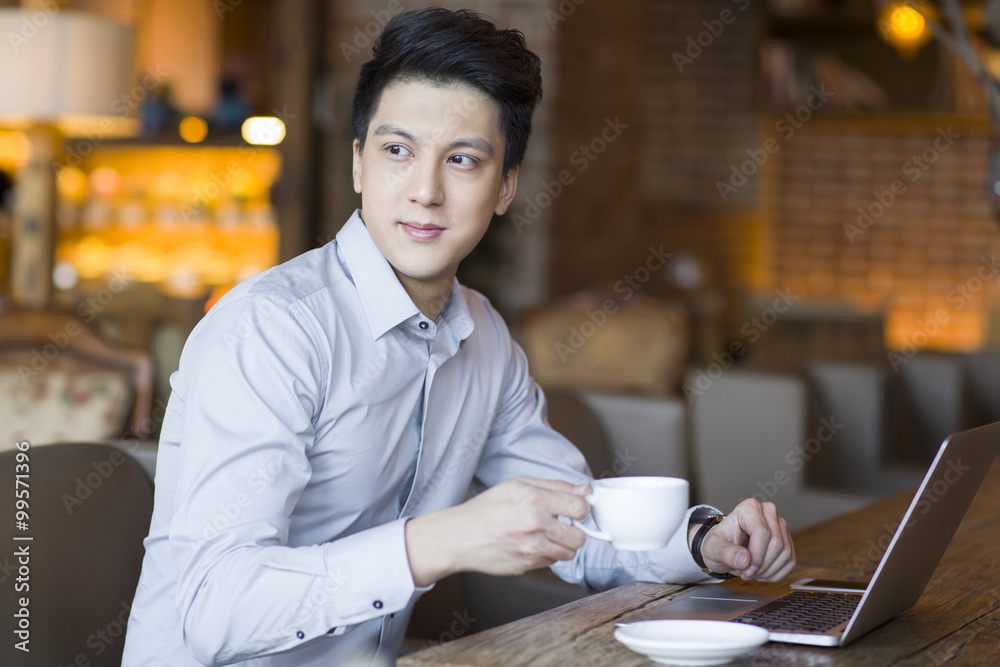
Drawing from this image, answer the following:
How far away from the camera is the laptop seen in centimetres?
103

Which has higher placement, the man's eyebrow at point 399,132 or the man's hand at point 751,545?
the man's eyebrow at point 399,132

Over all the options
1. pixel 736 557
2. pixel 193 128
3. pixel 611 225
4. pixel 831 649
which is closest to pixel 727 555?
pixel 736 557

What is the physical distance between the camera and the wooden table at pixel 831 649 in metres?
0.98

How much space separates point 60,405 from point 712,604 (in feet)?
4.38

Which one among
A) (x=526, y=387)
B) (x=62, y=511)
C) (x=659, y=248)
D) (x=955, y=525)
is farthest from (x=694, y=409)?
(x=659, y=248)

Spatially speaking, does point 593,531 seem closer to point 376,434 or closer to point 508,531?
point 508,531

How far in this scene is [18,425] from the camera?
202cm

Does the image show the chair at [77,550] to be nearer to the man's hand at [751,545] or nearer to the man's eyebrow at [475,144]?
the man's eyebrow at [475,144]

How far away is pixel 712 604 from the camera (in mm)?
1203

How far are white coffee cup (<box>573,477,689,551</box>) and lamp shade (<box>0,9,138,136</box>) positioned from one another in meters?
2.61

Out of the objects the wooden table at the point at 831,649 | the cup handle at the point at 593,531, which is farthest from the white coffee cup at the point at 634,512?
the wooden table at the point at 831,649

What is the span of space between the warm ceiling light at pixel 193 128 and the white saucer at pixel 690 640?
4180mm

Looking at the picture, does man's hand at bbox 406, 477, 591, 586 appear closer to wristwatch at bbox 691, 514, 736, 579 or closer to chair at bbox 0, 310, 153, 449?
wristwatch at bbox 691, 514, 736, 579

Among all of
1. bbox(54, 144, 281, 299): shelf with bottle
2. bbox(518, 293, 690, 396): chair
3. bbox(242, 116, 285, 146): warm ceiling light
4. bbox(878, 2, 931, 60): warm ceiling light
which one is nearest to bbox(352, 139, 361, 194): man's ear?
bbox(518, 293, 690, 396): chair
